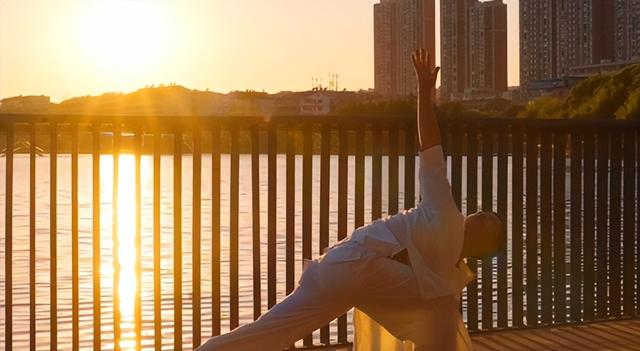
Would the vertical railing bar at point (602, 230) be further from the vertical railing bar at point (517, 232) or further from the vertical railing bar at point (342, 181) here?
the vertical railing bar at point (342, 181)

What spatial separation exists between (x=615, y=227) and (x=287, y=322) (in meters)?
3.77

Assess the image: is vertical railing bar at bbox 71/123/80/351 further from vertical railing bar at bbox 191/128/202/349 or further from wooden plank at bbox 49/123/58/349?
vertical railing bar at bbox 191/128/202/349

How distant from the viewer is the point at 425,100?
459 centimetres

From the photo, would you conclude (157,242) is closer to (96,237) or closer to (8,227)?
(96,237)

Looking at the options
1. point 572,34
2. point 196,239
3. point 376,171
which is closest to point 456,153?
point 376,171

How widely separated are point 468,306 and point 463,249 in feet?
8.46

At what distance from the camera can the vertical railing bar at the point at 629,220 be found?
7.49m

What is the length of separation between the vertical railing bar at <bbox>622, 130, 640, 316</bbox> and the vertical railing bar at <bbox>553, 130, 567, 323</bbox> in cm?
48

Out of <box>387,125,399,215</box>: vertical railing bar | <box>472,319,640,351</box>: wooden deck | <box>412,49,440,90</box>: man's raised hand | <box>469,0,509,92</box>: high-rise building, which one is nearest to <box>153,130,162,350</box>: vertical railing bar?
<box>387,125,399,215</box>: vertical railing bar

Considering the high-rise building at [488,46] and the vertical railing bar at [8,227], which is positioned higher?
the high-rise building at [488,46]

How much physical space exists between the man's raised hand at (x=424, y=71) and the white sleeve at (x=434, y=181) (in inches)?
11.1

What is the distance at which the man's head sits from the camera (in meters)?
4.51

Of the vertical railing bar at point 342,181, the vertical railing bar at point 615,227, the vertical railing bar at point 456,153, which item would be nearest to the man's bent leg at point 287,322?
the vertical railing bar at point 342,181

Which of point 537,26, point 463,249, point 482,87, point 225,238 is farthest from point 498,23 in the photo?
point 463,249
